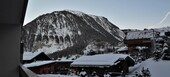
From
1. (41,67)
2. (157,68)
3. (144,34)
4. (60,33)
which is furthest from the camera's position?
(60,33)

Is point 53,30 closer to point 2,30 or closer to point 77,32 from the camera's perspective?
point 77,32

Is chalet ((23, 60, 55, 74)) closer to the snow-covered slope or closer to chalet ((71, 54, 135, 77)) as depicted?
chalet ((71, 54, 135, 77))

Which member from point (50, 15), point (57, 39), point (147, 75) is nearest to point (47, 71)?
point (147, 75)

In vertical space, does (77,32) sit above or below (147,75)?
above

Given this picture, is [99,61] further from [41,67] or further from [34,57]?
Result: [34,57]

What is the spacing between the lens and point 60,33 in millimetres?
95688

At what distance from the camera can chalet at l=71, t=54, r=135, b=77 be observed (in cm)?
1764

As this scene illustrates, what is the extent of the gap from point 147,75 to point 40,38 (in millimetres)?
77618

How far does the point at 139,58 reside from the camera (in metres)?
24.3

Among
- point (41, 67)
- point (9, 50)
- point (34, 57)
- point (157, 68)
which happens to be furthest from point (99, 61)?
point (9, 50)

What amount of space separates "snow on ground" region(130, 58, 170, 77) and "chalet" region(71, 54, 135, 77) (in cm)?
140

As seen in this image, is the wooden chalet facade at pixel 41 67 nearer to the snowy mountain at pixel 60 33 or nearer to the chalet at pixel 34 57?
the chalet at pixel 34 57

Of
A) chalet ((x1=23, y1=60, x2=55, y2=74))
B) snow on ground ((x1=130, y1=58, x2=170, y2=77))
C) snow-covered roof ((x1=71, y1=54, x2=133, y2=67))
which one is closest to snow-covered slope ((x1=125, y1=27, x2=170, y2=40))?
snow on ground ((x1=130, y1=58, x2=170, y2=77))

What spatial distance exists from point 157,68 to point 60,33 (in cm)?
7782
